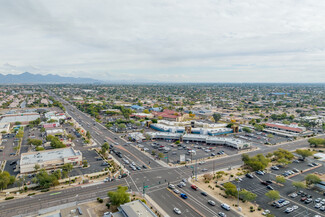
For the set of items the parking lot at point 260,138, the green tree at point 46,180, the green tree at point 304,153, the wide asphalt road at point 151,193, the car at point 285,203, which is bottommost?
the wide asphalt road at point 151,193

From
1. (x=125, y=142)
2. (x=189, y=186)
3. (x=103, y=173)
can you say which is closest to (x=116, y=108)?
(x=125, y=142)

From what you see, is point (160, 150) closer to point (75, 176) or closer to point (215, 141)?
point (215, 141)

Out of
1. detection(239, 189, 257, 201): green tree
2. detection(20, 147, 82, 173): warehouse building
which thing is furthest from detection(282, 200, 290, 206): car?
detection(20, 147, 82, 173): warehouse building

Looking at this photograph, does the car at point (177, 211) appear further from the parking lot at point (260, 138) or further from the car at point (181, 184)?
the parking lot at point (260, 138)

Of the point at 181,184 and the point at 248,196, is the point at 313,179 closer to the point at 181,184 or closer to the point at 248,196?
the point at 248,196

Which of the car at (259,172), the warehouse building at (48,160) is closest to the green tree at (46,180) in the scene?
the warehouse building at (48,160)

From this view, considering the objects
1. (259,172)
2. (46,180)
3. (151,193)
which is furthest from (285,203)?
(46,180)
